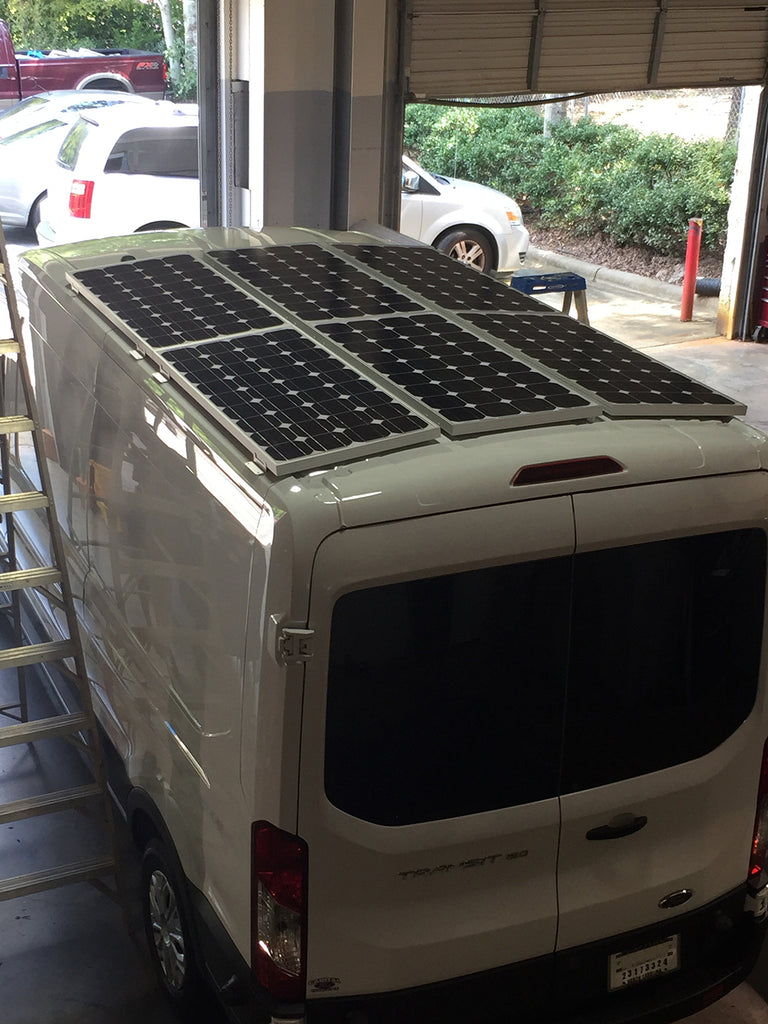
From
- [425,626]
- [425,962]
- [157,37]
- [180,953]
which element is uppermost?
[157,37]

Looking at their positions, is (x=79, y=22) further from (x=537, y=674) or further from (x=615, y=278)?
(x=615, y=278)

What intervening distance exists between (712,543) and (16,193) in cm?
921

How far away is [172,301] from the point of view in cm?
387

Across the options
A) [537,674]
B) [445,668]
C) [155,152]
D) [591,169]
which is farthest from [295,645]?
[591,169]

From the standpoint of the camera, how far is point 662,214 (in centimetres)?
1700

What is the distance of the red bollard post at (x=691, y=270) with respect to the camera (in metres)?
13.2

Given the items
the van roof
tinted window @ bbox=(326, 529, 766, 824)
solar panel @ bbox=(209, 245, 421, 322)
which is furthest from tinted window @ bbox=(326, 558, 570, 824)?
solar panel @ bbox=(209, 245, 421, 322)

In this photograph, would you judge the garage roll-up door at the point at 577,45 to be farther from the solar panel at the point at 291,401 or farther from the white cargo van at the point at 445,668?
the solar panel at the point at 291,401

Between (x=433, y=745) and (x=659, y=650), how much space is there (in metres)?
0.66

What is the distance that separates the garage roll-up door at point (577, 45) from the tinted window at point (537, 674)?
6.33m

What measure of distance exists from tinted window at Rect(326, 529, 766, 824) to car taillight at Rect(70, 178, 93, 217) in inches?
335

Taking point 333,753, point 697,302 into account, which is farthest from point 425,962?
point 697,302

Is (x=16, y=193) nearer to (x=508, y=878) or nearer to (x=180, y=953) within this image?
(x=180, y=953)

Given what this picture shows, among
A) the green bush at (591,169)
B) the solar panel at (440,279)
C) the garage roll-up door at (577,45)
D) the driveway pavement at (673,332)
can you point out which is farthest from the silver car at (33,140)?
the green bush at (591,169)
